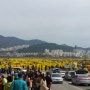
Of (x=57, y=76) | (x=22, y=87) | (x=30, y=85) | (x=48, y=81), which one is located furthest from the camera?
(x=57, y=76)

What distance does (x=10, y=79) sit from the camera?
12.6 meters

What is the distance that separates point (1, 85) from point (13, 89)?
520 centimetres

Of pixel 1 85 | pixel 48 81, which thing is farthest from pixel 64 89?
pixel 1 85

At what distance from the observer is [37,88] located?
19906 mm

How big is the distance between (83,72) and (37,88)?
23.5 metres

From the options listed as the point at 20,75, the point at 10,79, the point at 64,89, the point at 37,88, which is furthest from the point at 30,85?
the point at 64,89

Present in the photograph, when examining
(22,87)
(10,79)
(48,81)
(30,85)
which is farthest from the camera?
(48,81)

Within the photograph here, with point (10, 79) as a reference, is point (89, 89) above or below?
below

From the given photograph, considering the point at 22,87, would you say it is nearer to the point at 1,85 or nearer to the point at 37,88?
the point at 1,85

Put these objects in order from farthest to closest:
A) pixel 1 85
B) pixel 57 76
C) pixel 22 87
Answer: pixel 57 76 → pixel 1 85 → pixel 22 87

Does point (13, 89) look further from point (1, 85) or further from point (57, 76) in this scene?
point (57, 76)

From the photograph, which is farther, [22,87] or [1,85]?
[1,85]

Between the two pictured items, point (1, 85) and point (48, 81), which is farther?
point (48, 81)

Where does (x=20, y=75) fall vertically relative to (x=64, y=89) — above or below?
above
